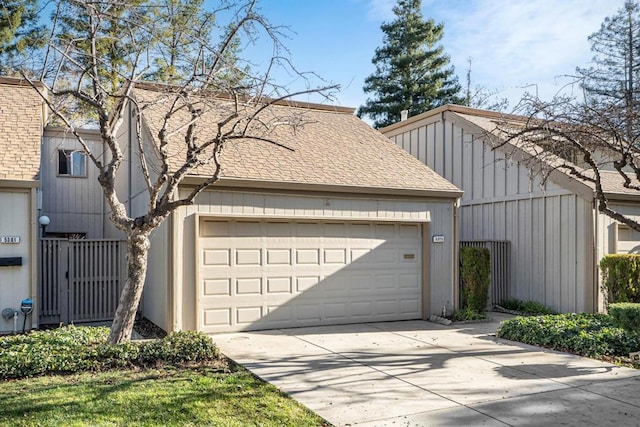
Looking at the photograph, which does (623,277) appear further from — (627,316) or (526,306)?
(627,316)

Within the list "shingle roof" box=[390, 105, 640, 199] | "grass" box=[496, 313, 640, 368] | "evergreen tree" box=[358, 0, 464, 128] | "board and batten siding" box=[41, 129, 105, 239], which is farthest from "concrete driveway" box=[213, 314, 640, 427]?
"evergreen tree" box=[358, 0, 464, 128]

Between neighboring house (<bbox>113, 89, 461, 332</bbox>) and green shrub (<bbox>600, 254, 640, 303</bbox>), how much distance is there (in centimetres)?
318

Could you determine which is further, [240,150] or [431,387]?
[240,150]

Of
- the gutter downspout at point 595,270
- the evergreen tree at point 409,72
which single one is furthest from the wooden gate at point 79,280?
the evergreen tree at point 409,72

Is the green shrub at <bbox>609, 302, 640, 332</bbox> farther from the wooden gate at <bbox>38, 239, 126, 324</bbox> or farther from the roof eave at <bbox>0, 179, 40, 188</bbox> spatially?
the roof eave at <bbox>0, 179, 40, 188</bbox>

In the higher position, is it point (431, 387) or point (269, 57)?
point (269, 57)

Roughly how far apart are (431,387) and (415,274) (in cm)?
520

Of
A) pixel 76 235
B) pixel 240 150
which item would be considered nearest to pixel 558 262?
pixel 240 150

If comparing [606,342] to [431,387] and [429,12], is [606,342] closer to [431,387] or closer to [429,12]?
[431,387]

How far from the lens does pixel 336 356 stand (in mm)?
7730

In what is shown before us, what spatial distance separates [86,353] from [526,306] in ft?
32.1

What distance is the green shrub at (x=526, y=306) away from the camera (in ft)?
39.6

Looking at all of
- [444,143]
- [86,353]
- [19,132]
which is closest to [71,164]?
[19,132]

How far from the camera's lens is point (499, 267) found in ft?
42.7
